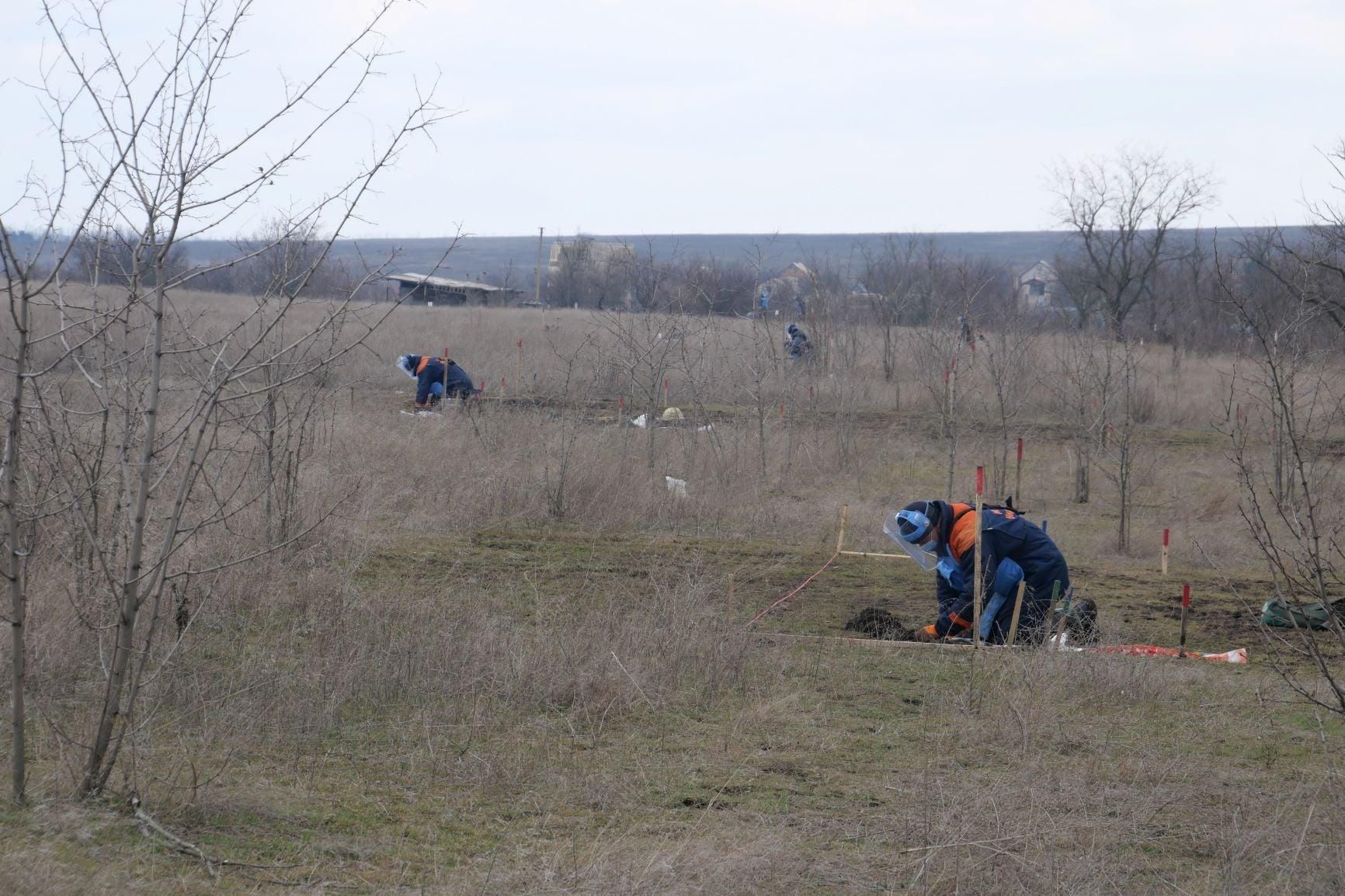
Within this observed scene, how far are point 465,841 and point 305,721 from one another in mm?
1477

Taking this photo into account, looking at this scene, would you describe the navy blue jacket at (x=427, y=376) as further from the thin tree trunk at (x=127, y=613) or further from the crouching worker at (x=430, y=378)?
the thin tree trunk at (x=127, y=613)

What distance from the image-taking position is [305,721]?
5.59m

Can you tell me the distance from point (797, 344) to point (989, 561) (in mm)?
14293

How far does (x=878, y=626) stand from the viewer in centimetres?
848

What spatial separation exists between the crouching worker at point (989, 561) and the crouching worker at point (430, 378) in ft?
38.6

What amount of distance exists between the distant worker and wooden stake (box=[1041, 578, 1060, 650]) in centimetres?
1130

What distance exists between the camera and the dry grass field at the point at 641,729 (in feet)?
13.6

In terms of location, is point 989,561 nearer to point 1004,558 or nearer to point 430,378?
point 1004,558

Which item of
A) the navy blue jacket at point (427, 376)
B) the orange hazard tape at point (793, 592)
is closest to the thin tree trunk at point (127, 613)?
the orange hazard tape at point (793, 592)

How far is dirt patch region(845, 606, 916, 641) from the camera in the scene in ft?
27.2

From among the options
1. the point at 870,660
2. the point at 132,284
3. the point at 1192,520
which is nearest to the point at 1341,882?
the point at 870,660

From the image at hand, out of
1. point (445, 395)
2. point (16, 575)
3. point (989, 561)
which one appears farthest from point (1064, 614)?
point (445, 395)

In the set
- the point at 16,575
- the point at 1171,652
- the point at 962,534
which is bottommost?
the point at 1171,652

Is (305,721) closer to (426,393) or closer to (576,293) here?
(426,393)
